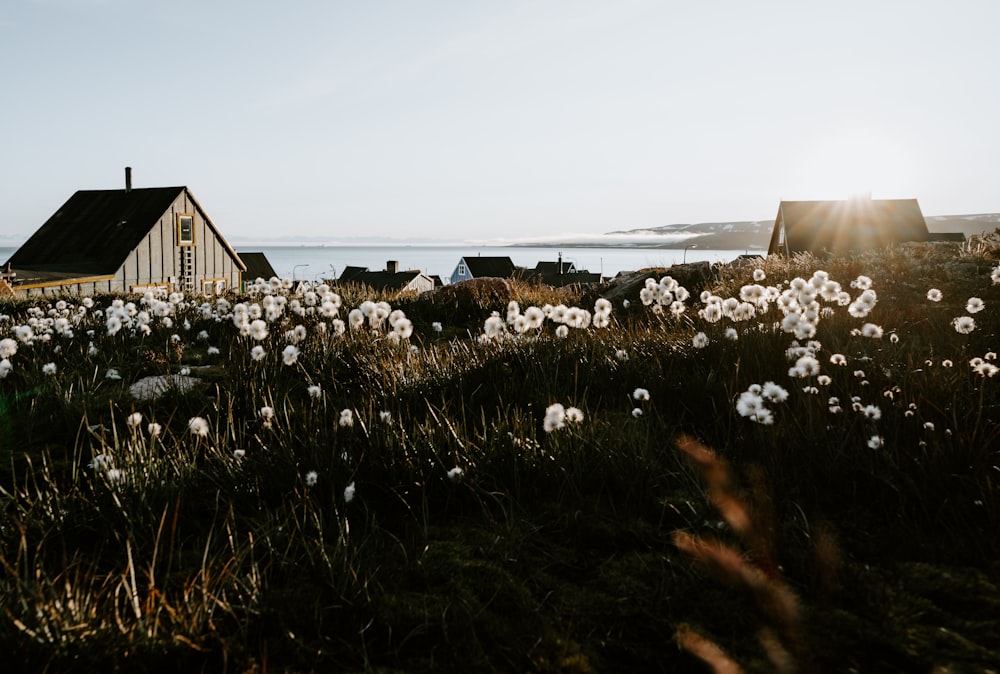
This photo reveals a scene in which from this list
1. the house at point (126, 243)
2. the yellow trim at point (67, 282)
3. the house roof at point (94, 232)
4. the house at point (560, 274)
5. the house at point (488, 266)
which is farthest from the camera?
the house at point (488, 266)

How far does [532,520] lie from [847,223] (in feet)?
153

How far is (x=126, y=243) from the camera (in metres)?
31.8

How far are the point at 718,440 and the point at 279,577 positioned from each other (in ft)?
8.11

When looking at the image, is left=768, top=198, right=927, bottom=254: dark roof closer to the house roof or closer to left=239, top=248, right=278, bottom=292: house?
the house roof

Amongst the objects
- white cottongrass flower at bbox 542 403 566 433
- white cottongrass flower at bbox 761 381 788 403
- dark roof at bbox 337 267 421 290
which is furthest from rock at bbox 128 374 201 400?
dark roof at bbox 337 267 421 290

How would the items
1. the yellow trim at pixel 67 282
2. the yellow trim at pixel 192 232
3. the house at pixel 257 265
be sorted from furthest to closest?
the house at pixel 257 265 < the yellow trim at pixel 192 232 < the yellow trim at pixel 67 282

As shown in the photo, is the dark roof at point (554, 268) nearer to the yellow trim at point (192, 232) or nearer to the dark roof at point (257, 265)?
the dark roof at point (257, 265)

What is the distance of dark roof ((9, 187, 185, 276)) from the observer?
103 ft

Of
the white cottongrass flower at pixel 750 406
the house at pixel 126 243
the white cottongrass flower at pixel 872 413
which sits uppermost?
the house at pixel 126 243

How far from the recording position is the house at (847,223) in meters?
40.3

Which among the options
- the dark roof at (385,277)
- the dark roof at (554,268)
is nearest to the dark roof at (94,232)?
the dark roof at (385,277)

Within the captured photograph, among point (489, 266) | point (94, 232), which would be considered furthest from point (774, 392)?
point (489, 266)

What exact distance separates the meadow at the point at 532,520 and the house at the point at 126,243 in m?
28.2

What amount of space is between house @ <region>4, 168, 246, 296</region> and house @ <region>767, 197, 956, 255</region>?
115 feet
